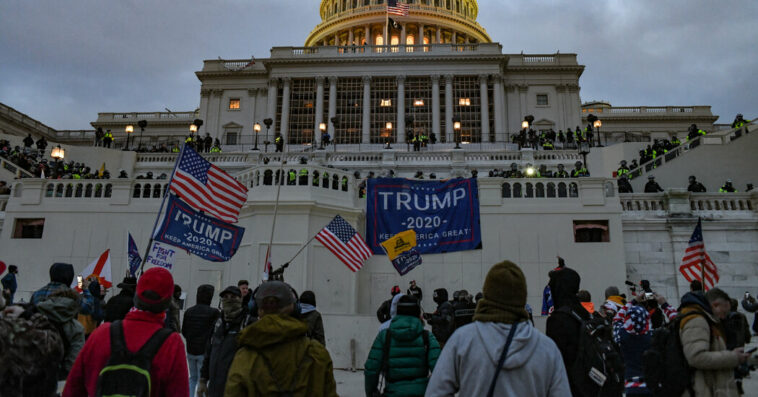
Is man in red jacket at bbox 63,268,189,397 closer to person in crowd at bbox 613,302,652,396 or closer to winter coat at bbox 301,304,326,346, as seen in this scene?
winter coat at bbox 301,304,326,346

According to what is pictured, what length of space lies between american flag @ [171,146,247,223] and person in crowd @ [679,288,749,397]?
8.94 meters

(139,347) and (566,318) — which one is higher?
(566,318)

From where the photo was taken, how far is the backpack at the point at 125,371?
3.40m

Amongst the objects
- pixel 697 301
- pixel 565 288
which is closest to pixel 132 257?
pixel 565 288

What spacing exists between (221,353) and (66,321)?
6.07 feet

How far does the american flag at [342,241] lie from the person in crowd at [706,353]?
8.90 m

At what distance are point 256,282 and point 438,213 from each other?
5.61 metres

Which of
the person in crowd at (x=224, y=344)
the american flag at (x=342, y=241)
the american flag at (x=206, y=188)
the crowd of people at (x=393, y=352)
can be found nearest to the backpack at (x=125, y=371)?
the crowd of people at (x=393, y=352)

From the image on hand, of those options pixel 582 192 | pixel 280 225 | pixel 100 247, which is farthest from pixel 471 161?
pixel 100 247

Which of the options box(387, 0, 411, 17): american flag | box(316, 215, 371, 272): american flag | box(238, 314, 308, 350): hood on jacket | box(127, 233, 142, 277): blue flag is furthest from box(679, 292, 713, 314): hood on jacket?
box(387, 0, 411, 17): american flag

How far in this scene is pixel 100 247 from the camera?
17094 mm

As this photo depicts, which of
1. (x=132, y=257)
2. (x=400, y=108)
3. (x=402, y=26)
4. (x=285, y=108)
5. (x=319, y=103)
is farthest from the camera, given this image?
(x=402, y=26)

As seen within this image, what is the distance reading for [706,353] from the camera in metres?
4.48

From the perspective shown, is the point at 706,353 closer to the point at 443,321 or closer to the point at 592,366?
the point at 592,366
